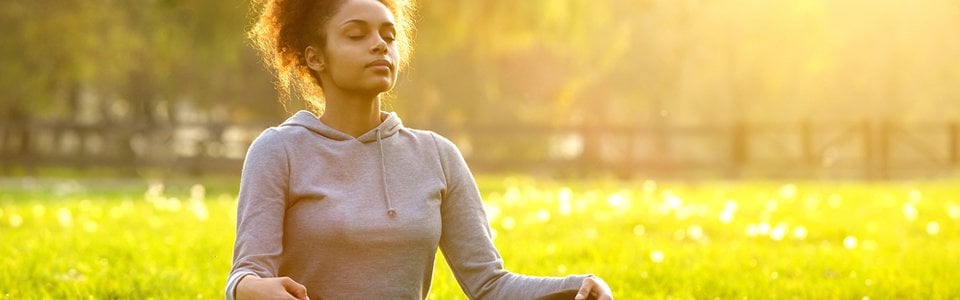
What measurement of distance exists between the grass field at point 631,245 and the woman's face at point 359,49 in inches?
103

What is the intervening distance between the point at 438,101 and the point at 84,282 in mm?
24918

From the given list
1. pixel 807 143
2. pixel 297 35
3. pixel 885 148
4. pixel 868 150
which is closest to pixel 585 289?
pixel 297 35

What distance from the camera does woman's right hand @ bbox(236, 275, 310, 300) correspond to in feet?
8.54

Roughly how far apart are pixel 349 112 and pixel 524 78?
31.9 m

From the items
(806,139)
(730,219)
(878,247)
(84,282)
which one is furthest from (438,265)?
(806,139)

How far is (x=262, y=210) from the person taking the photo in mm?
2854

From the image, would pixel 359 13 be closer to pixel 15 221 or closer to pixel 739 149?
pixel 15 221

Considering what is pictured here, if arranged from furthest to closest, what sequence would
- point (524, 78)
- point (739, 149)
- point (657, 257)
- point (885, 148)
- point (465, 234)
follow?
point (524, 78) → point (739, 149) → point (885, 148) → point (657, 257) → point (465, 234)

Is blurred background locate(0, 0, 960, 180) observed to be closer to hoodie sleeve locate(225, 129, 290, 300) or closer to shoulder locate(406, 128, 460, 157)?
shoulder locate(406, 128, 460, 157)

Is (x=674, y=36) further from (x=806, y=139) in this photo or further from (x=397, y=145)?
(x=397, y=145)

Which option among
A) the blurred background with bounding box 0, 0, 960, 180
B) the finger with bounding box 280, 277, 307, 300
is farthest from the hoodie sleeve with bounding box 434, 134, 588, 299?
the blurred background with bounding box 0, 0, 960, 180

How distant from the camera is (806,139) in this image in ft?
91.7

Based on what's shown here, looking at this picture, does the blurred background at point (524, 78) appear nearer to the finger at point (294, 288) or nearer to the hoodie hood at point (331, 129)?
the hoodie hood at point (331, 129)

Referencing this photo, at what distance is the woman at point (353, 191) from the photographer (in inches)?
114
